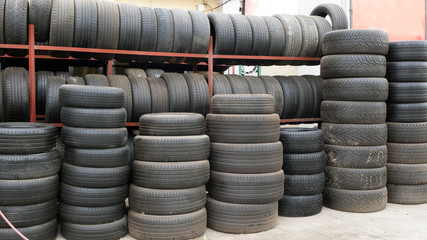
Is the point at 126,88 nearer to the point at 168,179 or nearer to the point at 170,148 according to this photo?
the point at 170,148

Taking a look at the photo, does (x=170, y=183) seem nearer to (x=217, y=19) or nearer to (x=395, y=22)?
(x=217, y=19)

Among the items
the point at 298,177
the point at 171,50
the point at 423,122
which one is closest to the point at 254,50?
the point at 171,50

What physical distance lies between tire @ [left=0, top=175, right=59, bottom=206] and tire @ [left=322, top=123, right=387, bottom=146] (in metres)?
3.86

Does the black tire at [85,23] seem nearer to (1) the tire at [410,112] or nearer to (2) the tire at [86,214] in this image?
(2) the tire at [86,214]

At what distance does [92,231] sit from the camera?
435 cm

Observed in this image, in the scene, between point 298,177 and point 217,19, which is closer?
point 298,177

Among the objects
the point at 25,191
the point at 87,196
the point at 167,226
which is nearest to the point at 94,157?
the point at 87,196

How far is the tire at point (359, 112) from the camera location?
5566mm

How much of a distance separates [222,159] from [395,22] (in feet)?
31.1

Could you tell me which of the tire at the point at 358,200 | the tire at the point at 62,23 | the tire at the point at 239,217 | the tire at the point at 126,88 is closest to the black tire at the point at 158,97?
the tire at the point at 126,88

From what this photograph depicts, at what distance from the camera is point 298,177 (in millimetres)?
5395

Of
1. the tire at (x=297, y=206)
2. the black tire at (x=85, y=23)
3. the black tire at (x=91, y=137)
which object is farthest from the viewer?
the black tire at (x=85, y=23)

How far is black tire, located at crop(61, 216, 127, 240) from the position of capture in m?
4.34

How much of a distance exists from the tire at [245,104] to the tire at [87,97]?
1308 mm
